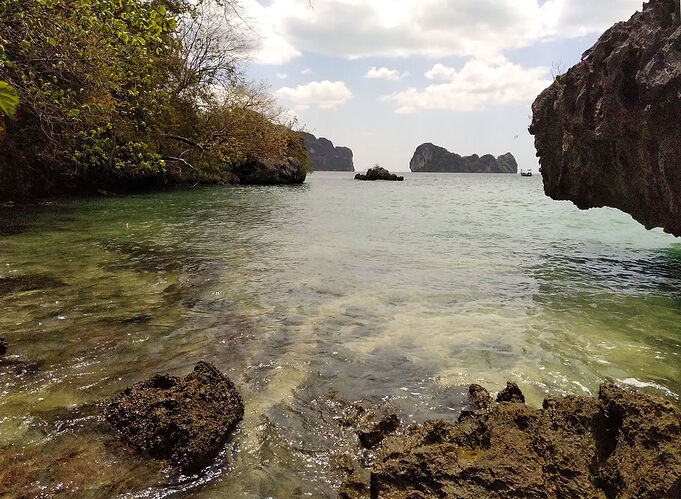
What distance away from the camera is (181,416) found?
3.70 m

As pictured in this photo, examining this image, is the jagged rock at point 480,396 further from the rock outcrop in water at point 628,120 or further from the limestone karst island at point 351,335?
the rock outcrop in water at point 628,120

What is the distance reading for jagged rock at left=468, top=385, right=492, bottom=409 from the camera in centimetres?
451

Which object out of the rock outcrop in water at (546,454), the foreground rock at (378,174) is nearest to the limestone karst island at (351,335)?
the rock outcrop in water at (546,454)

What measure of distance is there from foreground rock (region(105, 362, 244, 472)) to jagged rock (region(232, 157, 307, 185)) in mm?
47563

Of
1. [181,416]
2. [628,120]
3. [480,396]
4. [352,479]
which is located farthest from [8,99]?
[628,120]

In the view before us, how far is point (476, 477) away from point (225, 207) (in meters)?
24.0

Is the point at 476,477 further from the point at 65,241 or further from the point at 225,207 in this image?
the point at 225,207

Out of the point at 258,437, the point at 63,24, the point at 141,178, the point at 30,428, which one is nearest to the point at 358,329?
the point at 258,437

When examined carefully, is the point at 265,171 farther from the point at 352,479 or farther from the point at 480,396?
the point at 352,479

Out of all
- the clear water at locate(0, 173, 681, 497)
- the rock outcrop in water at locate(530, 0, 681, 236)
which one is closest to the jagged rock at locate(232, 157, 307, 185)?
the clear water at locate(0, 173, 681, 497)

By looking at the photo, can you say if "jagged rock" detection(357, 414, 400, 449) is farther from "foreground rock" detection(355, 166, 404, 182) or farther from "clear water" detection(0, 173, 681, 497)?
"foreground rock" detection(355, 166, 404, 182)

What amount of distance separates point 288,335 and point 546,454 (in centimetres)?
410

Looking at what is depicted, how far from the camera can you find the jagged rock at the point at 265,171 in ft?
170

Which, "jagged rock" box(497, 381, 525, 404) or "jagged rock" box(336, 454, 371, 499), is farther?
"jagged rock" box(497, 381, 525, 404)
